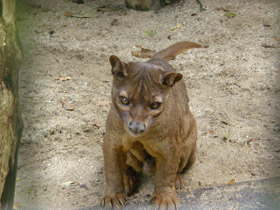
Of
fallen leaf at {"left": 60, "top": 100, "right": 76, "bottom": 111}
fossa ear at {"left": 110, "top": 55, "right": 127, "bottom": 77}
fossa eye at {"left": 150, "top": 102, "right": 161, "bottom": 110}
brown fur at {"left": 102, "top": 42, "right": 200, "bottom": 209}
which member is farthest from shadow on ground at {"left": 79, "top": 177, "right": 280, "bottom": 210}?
fallen leaf at {"left": 60, "top": 100, "right": 76, "bottom": 111}

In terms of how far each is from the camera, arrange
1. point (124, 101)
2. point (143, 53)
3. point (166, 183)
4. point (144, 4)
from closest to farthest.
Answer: point (124, 101), point (166, 183), point (143, 53), point (144, 4)

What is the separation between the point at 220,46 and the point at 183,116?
2538mm

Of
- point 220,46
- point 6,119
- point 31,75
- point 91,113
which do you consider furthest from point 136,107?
point 220,46

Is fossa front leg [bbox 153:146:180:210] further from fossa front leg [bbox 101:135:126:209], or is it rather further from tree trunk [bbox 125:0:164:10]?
tree trunk [bbox 125:0:164:10]

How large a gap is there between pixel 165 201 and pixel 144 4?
12.8 feet

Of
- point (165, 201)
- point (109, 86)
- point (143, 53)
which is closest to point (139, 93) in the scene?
point (165, 201)

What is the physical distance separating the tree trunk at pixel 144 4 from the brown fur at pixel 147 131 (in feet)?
9.30

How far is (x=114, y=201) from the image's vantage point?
324 cm

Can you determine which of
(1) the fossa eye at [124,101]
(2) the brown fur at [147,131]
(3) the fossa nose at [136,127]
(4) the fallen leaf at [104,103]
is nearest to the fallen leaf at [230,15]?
(4) the fallen leaf at [104,103]

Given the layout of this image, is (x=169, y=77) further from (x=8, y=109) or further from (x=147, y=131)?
(x=8, y=109)

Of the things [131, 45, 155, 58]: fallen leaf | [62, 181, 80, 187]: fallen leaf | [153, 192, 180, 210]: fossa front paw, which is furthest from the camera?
[131, 45, 155, 58]: fallen leaf

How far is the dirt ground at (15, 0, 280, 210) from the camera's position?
12.7 feet

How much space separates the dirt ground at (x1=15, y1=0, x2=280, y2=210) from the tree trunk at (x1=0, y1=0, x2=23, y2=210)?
0.49 metres

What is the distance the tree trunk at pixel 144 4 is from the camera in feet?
21.0
